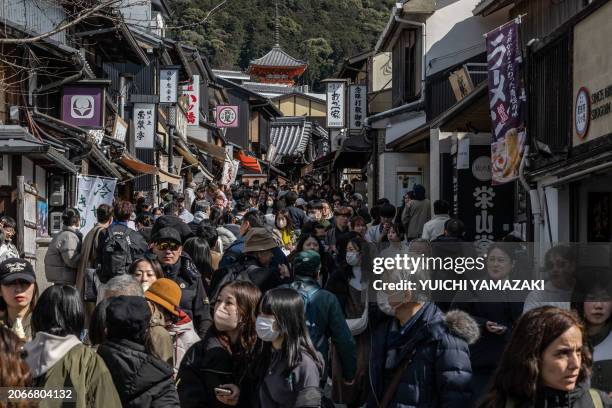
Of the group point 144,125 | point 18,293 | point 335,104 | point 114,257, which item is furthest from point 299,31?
point 18,293

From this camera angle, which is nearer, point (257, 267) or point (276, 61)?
point (257, 267)

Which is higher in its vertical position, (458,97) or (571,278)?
(458,97)

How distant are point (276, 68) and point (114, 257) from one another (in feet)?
237

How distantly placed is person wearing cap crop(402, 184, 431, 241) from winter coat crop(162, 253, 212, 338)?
981 centimetres

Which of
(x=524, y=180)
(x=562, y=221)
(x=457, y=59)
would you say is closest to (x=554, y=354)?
(x=562, y=221)

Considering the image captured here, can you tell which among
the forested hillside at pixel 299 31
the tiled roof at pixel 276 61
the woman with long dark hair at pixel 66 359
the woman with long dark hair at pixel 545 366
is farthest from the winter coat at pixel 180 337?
the forested hillside at pixel 299 31

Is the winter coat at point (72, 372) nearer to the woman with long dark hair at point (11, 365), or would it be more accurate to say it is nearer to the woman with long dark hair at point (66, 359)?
the woman with long dark hair at point (66, 359)

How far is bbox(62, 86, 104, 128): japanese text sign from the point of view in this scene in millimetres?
20859

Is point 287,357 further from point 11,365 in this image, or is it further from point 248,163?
point 248,163

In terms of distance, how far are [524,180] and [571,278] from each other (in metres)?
6.78

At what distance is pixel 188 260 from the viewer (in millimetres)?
9297

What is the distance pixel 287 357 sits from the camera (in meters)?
5.95

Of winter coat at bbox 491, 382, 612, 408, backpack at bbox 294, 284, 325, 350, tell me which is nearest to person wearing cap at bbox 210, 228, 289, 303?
backpack at bbox 294, 284, 325, 350

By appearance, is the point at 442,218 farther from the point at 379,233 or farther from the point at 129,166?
the point at 129,166
